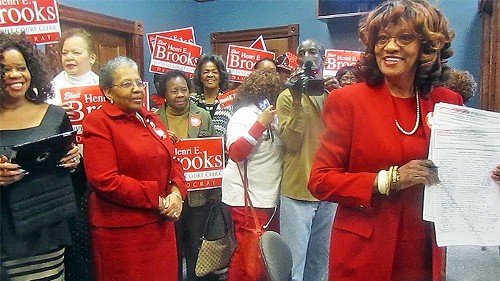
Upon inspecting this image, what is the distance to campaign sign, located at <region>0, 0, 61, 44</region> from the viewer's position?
1.82m

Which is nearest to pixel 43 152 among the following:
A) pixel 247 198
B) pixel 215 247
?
pixel 247 198

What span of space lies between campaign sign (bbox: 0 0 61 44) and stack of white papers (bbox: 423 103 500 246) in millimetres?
1525

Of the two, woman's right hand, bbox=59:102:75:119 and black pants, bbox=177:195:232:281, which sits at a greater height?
woman's right hand, bbox=59:102:75:119

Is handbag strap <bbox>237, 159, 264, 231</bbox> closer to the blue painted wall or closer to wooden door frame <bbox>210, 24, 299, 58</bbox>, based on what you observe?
the blue painted wall

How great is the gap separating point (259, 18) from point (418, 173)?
3.89 meters

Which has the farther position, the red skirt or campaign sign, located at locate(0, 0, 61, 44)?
campaign sign, located at locate(0, 0, 61, 44)

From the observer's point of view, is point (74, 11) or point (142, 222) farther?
point (74, 11)

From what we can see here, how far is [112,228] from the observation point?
5.42ft

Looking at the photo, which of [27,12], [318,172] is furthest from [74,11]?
[318,172]

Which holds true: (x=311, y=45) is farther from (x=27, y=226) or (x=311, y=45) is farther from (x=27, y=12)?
(x=27, y=226)

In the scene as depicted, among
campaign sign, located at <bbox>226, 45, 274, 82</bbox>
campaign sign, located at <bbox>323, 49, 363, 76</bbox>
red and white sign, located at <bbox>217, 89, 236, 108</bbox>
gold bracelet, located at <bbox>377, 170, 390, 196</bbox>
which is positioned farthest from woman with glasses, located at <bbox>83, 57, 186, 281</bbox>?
campaign sign, located at <bbox>226, 45, 274, 82</bbox>

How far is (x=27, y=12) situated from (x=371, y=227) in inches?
60.3

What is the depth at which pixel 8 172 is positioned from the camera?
1.32m

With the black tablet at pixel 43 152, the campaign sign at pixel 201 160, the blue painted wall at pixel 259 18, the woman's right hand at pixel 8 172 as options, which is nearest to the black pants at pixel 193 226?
the campaign sign at pixel 201 160
